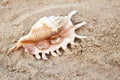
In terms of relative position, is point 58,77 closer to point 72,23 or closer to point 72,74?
point 72,74

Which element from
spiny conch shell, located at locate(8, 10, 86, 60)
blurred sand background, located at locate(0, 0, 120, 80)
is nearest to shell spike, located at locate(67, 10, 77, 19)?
blurred sand background, located at locate(0, 0, 120, 80)

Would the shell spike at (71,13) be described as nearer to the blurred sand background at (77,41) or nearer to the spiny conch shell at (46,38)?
the blurred sand background at (77,41)

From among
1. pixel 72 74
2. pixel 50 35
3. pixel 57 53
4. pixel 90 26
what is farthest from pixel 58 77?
pixel 90 26

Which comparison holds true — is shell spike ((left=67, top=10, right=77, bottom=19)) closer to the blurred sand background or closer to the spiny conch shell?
the blurred sand background

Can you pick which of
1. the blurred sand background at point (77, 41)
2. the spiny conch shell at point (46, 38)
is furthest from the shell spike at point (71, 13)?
the spiny conch shell at point (46, 38)

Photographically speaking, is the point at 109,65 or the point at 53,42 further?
the point at 53,42
